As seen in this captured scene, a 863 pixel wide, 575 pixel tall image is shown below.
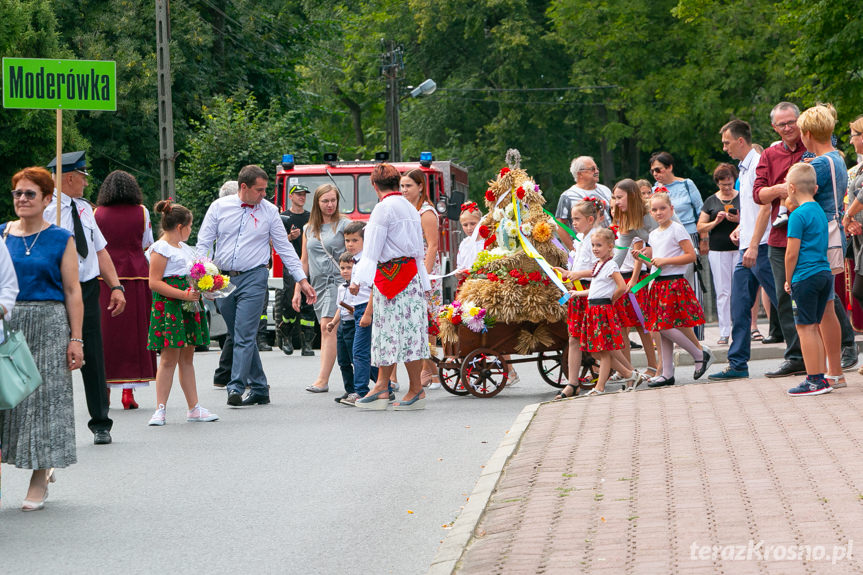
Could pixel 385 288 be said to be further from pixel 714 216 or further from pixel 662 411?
pixel 714 216

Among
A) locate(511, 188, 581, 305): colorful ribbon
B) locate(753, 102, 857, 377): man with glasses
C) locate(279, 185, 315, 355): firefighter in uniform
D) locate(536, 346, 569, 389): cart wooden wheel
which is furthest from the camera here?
locate(279, 185, 315, 355): firefighter in uniform

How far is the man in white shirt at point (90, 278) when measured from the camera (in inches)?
381

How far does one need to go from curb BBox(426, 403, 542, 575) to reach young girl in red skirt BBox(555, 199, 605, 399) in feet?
7.92

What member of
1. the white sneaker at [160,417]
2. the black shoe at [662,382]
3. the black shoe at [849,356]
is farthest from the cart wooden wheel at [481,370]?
the black shoe at [849,356]

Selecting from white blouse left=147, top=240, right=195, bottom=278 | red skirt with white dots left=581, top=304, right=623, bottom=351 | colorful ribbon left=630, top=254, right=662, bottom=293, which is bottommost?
red skirt with white dots left=581, top=304, right=623, bottom=351

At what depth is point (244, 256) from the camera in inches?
476

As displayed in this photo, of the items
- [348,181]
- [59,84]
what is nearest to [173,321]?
[59,84]

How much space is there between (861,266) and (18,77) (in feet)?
23.1

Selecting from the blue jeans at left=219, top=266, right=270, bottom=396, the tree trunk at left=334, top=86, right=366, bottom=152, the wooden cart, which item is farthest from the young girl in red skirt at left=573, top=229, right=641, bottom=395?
the tree trunk at left=334, top=86, right=366, bottom=152

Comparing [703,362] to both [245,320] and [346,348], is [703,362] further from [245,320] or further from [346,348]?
[245,320]

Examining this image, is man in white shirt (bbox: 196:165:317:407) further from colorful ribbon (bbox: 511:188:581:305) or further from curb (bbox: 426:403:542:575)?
curb (bbox: 426:403:542:575)

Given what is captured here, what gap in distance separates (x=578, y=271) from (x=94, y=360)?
13.9ft

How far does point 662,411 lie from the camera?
9.69m

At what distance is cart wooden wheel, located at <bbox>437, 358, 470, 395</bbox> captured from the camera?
40.8 ft
